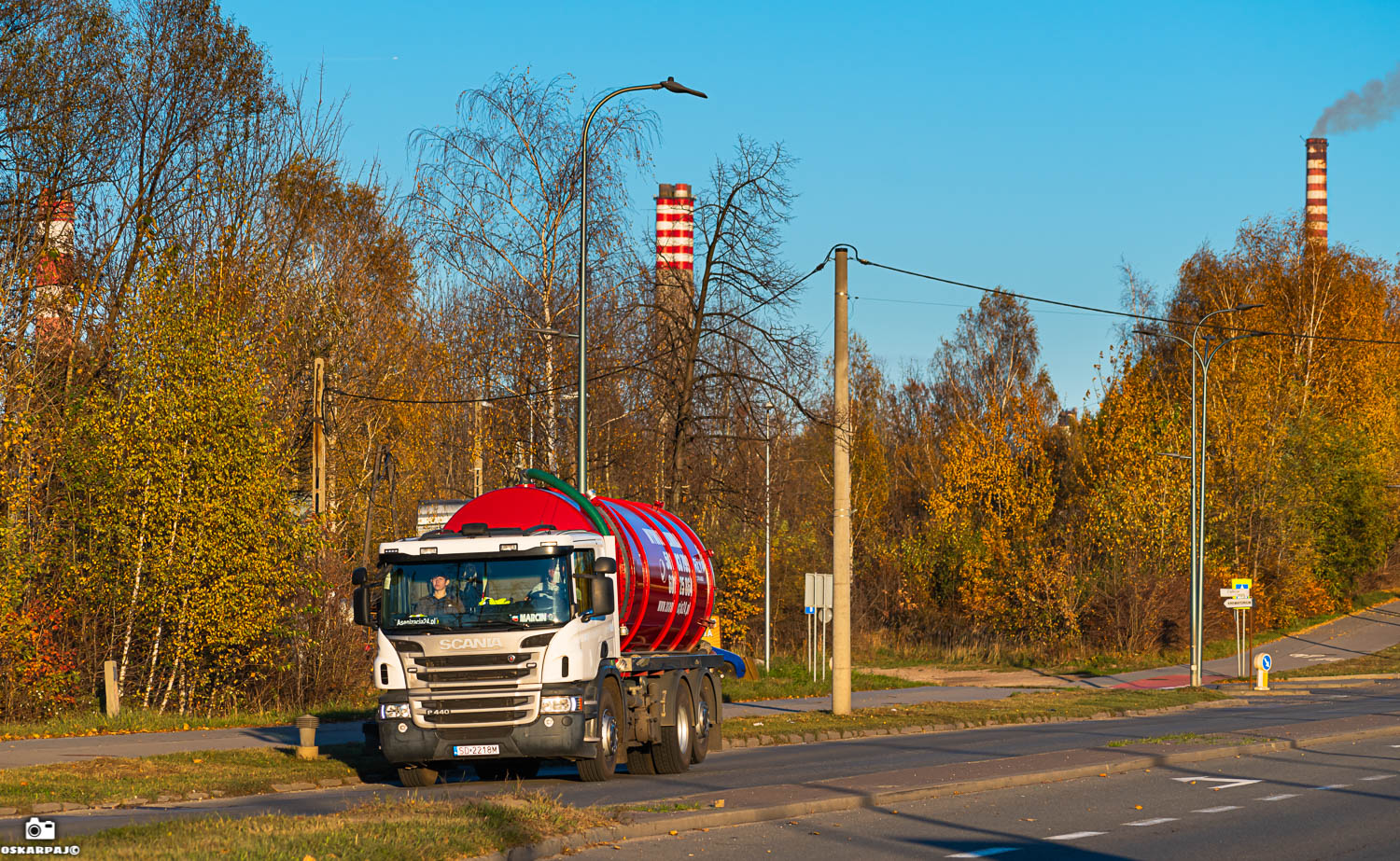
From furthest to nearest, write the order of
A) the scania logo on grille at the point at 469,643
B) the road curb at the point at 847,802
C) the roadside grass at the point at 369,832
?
the scania logo on grille at the point at 469,643 < the road curb at the point at 847,802 < the roadside grass at the point at 369,832

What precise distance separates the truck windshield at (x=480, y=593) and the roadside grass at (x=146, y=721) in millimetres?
9214

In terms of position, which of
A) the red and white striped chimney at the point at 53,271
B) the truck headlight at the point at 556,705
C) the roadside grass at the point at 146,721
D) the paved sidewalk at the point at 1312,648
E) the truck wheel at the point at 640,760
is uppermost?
the red and white striped chimney at the point at 53,271

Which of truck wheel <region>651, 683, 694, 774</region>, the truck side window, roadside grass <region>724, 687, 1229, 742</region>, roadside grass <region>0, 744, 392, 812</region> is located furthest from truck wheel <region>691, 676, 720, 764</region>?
roadside grass <region>0, 744, 392, 812</region>

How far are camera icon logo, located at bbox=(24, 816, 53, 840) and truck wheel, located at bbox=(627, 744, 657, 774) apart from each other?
322 inches

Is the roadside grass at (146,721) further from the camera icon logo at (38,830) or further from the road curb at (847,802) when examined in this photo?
the road curb at (847,802)

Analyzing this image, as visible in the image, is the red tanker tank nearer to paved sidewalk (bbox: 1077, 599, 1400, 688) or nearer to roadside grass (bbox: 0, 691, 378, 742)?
roadside grass (bbox: 0, 691, 378, 742)

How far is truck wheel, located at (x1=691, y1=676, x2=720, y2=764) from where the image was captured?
19.0 meters

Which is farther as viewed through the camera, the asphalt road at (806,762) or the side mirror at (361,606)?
the side mirror at (361,606)

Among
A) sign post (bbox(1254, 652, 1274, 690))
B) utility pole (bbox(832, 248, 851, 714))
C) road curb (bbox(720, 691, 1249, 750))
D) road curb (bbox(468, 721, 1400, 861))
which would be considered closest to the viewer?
road curb (bbox(468, 721, 1400, 861))

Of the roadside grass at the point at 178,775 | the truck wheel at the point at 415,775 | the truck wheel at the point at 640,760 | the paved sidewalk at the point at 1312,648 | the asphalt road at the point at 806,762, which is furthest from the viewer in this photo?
the paved sidewalk at the point at 1312,648

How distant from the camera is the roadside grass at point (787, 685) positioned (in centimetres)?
3253

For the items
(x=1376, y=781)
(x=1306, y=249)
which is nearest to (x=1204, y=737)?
(x=1376, y=781)

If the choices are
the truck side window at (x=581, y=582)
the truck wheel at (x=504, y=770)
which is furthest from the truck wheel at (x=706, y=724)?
the truck side window at (x=581, y=582)

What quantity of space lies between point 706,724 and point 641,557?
2740 millimetres
